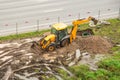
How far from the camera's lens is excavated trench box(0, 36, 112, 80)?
2369cm

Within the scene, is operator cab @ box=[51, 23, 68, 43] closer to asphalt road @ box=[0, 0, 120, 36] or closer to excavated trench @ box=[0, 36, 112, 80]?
excavated trench @ box=[0, 36, 112, 80]

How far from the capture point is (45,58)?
85.0 feet

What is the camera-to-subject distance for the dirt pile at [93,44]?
27089mm

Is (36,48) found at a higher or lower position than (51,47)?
lower

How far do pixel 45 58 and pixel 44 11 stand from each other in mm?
12455

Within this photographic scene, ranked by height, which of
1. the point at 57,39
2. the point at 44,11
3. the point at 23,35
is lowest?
the point at 23,35

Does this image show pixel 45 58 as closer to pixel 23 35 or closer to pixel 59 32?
pixel 59 32

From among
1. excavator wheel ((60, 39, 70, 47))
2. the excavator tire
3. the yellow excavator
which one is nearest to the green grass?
the yellow excavator

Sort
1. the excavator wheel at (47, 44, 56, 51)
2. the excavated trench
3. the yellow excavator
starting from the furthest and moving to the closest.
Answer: the yellow excavator < the excavator wheel at (47, 44, 56, 51) < the excavated trench

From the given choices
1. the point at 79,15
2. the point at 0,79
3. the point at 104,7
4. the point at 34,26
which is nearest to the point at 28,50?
the point at 0,79

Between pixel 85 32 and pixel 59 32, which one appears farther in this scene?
pixel 85 32

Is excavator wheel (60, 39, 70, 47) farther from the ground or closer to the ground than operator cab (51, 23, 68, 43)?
closer to the ground

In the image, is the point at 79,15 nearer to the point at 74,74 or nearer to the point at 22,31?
the point at 22,31

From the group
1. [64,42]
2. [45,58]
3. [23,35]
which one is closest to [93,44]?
[64,42]
